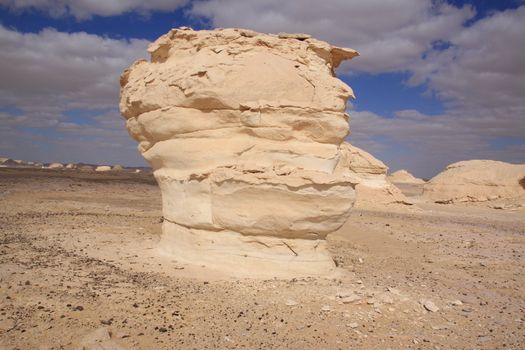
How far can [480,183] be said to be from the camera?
2244 centimetres

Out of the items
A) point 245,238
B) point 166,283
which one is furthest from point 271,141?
point 166,283

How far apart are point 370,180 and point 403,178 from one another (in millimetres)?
33241

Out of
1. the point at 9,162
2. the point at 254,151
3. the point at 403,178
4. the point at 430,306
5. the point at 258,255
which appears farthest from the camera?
the point at 9,162

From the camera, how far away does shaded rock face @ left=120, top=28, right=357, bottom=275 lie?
5.92 m

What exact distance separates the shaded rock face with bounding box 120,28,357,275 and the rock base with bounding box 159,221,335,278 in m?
0.01

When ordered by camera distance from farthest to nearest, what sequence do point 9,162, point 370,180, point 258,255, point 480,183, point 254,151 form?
point 9,162
point 480,183
point 370,180
point 254,151
point 258,255

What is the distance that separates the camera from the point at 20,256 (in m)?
6.00

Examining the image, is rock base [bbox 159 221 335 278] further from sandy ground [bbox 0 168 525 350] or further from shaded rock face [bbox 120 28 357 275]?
sandy ground [bbox 0 168 525 350]

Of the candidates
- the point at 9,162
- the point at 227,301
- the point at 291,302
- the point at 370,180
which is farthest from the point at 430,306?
the point at 9,162

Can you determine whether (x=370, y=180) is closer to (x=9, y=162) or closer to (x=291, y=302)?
(x=291, y=302)

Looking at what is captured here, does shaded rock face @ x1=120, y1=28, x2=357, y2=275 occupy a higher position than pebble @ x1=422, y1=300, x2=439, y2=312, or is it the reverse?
shaded rock face @ x1=120, y1=28, x2=357, y2=275

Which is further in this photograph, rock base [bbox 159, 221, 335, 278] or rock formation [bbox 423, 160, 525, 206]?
rock formation [bbox 423, 160, 525, 206]

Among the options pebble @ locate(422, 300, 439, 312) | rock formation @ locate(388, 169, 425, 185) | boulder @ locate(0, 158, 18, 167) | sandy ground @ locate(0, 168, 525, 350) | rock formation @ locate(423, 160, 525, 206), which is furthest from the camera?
boulder @ locate(0, 158, 18, 167)

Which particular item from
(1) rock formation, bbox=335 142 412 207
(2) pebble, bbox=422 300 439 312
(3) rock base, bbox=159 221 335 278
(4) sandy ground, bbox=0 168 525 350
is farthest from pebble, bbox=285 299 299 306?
(1) rock formation, bbox=335 142 412 207
